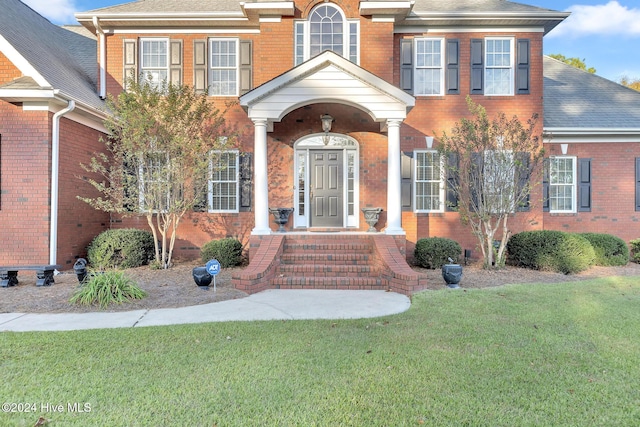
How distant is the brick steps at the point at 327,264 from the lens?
272 inches

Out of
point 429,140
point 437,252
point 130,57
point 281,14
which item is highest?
point 281,14

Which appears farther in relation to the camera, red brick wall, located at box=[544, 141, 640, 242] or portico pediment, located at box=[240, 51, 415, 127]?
red brick wall, located at box=[544, 141, 640, 242]

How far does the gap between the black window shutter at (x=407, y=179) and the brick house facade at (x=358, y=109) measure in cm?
3

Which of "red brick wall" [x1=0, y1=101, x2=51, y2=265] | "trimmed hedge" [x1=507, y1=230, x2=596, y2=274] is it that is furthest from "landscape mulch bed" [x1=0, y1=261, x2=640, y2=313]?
"red brick wall" [x1=0, y1=101, x2=51, y2=265]

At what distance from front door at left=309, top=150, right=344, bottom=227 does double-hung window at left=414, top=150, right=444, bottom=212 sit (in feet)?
7.12

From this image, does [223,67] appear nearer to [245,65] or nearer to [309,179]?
[245,65]

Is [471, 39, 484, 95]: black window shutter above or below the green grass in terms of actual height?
above

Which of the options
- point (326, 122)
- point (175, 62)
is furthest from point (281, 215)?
point (175, 62)

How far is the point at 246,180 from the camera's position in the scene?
10.2m

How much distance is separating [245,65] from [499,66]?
23.5ft

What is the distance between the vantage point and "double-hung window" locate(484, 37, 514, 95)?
10.4m

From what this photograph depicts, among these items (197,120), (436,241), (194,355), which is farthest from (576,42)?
(194,355)

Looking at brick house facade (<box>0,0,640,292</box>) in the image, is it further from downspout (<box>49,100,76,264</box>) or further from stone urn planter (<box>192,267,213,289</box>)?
stone urn planter (<box>192,267,213,289</box>)

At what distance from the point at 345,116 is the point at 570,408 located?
26.6ft
